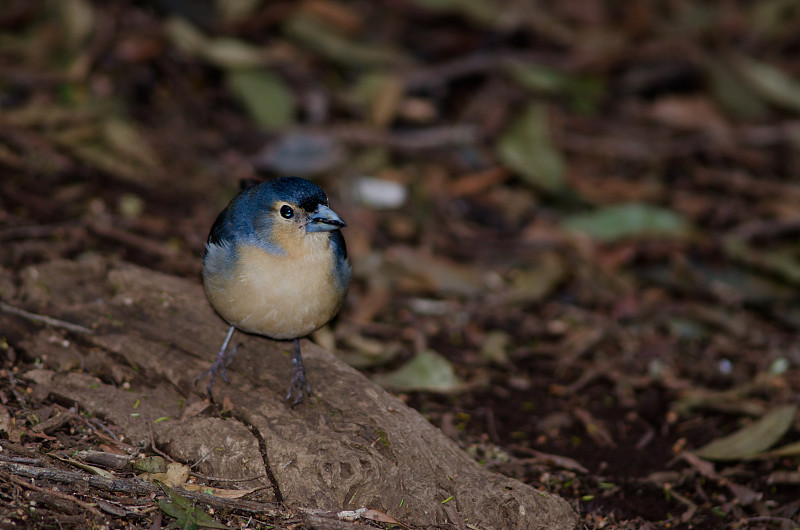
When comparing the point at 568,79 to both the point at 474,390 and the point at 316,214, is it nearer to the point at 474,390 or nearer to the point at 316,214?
the point at 474,390

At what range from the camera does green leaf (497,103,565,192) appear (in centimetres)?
720

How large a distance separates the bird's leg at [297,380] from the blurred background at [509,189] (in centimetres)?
72

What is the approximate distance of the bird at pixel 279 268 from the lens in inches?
156

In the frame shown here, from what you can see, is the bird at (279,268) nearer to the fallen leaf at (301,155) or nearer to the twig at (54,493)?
the twig at (54,493)

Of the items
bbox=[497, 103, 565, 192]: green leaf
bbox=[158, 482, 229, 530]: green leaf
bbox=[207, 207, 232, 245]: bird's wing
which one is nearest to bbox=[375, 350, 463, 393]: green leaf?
bbox=[207, 207, 232, 245]: bird's wing

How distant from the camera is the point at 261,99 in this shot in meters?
7.43

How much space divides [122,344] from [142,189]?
233 cm

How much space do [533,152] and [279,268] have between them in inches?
153

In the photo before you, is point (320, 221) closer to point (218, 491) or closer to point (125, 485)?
point (218, 491)

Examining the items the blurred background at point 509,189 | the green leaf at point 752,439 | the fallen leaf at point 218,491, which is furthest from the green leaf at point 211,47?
the green leaf at point 752,439

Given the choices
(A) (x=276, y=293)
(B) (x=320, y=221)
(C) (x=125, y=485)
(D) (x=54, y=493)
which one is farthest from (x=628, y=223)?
(D) (x=54, y=493)

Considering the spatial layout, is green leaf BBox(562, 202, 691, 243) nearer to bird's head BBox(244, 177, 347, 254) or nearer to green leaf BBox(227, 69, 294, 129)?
green leaf BBox(227, 69, 294, 129)

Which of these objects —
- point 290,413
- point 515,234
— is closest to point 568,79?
point 515,234

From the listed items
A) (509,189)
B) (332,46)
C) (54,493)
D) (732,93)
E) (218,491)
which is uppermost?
(332,46)
